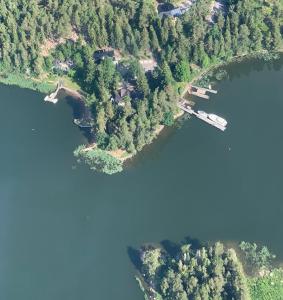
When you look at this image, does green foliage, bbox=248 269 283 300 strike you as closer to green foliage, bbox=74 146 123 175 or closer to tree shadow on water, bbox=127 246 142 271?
tree shadow on water, bbox=127 246 142 271

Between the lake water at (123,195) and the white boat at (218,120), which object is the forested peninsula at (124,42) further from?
the lake water at (123,195)

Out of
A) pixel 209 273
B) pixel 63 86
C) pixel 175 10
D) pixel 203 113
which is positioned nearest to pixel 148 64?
pixel 175 10

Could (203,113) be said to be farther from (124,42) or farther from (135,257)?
(135,257)

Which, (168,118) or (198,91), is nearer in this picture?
(168,118)

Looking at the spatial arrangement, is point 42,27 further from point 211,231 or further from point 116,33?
point 211,231

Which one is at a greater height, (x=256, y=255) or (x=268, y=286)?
(x=256, y=255)

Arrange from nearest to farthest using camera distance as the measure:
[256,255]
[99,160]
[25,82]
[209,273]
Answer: [209,273]
[256,255]
[99,160]
[25,82]
